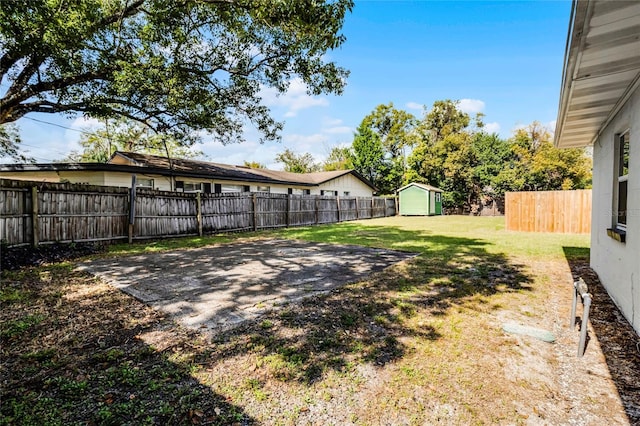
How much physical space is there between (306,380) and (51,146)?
138 feet

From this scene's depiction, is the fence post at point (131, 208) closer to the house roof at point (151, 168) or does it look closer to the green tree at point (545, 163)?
the house roof at point (151, 168)

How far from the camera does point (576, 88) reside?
10.8 ft

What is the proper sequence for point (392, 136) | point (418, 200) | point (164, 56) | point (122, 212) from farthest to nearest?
point (392, 136) < point (418, 200) < point (122, 212) < point (164, 56)

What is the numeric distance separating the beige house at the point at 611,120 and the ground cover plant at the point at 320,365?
2.27 ft

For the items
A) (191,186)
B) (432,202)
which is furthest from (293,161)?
(191,186)

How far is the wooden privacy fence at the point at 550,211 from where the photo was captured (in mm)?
11102

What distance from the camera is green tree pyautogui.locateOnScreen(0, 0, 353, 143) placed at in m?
6.15

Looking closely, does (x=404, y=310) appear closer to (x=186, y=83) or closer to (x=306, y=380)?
(x=306, y=380)

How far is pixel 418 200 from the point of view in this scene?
26.1 metres

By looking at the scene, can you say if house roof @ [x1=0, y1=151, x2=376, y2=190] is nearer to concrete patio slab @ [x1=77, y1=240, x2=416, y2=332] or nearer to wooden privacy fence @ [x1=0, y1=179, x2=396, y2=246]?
wooden privacy fence @ [x1=0, y1=179, x2=396, y2=246]

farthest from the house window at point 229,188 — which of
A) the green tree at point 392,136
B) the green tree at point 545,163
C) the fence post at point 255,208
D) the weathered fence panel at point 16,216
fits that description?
the green tree at point 545,163

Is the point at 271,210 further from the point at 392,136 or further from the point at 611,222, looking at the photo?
the point at 392,136

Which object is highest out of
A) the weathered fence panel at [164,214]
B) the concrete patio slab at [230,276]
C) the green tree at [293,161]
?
the green tree at [293,161]

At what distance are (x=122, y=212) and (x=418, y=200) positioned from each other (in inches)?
893
